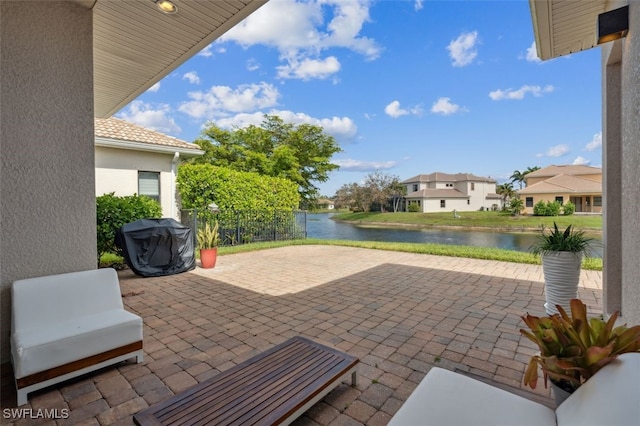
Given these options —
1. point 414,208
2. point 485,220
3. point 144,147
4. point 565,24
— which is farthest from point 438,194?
point 565,24

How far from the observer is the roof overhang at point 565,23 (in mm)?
2904

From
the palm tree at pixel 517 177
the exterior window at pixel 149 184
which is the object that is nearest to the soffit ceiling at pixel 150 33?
the exterior window at pixel 149 184

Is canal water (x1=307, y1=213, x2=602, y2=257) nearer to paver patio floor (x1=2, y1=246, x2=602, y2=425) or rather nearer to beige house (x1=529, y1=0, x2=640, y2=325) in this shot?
paver patio floor (x1=2, y1=246, x2=602, y2=425)

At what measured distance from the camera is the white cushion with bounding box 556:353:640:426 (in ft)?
2.86

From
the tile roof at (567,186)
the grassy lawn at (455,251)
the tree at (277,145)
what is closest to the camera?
the grassy lawn at (455,251)

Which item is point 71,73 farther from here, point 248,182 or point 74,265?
point 248,182

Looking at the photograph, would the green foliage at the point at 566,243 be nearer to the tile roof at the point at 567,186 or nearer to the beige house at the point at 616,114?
the beige house at the point at 616,114

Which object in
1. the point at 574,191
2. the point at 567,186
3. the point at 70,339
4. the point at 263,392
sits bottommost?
the point at 263,392

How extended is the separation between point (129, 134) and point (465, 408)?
1029 centimetres

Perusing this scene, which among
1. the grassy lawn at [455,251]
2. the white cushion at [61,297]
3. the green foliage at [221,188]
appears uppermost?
the green foliage at [221,188]

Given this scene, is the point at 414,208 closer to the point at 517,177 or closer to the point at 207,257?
the point at 517,177

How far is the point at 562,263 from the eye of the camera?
330cm

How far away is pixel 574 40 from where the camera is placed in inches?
147

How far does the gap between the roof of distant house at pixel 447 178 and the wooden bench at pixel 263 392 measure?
162 ft
